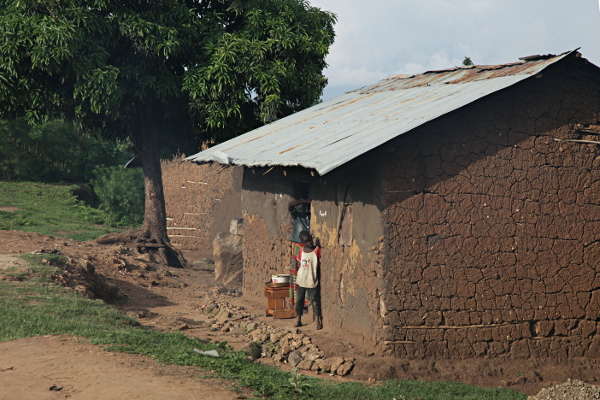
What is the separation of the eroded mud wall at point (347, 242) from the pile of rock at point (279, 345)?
43 cm

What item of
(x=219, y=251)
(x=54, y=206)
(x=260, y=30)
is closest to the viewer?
(x=219, y=251)

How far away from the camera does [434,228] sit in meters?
6.65

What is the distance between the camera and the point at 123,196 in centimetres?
2172

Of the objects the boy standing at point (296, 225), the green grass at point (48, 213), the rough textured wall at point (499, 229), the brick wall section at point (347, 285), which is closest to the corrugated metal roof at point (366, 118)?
the rough textured wall at point (499, 229)

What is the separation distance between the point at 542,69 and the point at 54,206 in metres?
17.1

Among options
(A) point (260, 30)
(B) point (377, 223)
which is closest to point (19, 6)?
(A) point (260, 30)

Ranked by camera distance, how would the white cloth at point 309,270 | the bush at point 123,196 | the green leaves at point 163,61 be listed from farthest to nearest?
the bush at point 123,196 → the green leaves at point 163,61 → the white cloth at point 309,270

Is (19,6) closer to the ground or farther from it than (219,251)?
farther from it

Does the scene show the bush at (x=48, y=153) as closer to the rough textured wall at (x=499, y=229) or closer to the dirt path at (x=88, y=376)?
the dirt path at (x=88, y=376)

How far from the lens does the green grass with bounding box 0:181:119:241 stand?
16453 mm

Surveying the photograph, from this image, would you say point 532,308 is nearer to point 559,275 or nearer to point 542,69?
point 559,275

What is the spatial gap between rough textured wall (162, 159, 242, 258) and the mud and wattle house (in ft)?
27.4

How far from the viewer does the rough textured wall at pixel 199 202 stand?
1593 centimetres

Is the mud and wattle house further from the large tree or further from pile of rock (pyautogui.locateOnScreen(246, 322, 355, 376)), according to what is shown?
the large tree
